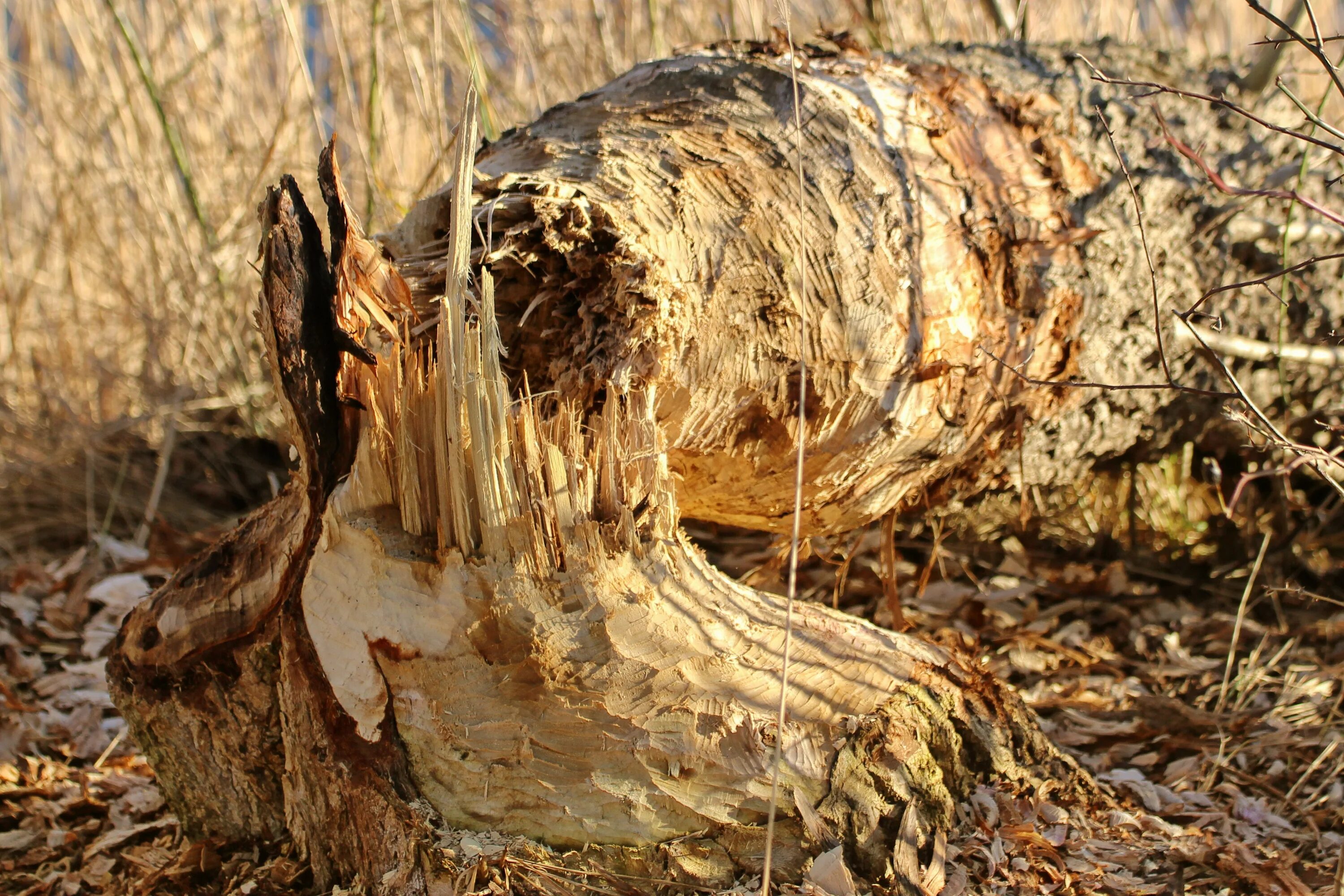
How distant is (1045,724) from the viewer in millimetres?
2352

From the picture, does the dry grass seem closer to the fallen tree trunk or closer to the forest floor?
the forest floor

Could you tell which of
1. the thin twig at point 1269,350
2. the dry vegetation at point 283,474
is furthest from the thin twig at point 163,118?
the thin twig at point 1269,350

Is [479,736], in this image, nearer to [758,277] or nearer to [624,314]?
[624,314]

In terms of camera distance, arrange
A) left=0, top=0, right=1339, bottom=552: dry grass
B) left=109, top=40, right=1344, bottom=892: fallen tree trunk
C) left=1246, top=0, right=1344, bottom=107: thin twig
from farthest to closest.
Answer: left=0, top=0, right=1339, bottom=552: dry grass, left=109, top=40, right=1344, bottom=892: fallen tree trunk, left=1246, top=0, right=1344, bottom=107: thin twig

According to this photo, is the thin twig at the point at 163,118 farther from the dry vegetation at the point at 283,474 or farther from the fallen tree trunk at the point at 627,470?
the fallen tree trunk at the point at 627,470

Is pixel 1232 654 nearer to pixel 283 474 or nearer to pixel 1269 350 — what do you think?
pixel 1269 350

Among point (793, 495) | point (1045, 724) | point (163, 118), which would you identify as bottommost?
point (1045, 724)

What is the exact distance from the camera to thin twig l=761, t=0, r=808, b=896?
1189 millimetres

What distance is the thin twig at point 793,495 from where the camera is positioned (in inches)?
46.8

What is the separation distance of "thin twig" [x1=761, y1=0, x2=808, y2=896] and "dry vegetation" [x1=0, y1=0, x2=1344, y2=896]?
341 millimetres

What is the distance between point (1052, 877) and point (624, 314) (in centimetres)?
126

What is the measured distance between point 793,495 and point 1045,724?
2.86 feet

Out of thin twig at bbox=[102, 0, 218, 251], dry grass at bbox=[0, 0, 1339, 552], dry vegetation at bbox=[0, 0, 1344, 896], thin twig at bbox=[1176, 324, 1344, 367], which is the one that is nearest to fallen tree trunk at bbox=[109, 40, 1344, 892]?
dry vegetation at bbox=[0, 0, 1344, 896]

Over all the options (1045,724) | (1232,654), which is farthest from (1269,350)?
(1045,724)
